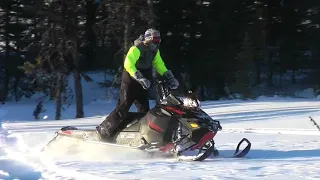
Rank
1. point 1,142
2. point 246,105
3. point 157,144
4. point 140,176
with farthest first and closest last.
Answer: point 246,105 < point 1,142 < point 157,144 < point 140,176

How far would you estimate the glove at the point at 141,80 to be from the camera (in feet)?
24.1

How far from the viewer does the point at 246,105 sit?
16484mm

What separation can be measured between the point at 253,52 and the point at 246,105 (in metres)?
13.5

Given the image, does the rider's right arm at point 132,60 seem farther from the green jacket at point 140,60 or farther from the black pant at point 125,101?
the black pant at point 125,101

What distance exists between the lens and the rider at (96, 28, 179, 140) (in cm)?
758

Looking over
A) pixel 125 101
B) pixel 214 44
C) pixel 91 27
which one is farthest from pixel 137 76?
pixel 91 27

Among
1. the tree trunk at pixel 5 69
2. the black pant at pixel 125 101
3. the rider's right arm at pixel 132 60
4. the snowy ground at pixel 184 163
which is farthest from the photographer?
the tree trunk at pixel 5 69

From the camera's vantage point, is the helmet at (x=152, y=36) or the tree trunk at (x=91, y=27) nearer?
the helmet at (x=152, y=36)

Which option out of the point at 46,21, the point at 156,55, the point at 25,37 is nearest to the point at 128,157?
the point at 156,55

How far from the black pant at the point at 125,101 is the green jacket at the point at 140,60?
0.80 ft

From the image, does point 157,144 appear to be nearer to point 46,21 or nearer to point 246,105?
point 246,105

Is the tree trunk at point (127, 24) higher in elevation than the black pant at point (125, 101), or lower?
higher

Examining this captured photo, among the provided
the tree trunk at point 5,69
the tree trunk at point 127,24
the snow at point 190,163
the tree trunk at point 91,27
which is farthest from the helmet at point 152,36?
the tree trunk at point 5,69

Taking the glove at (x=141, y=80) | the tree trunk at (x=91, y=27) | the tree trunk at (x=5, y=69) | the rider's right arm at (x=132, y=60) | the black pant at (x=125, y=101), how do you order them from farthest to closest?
the tree trunk at (x=91, y=27), the tree trunk at (x=5, y=69), the black pant at (x=125, y=101), the rider's right arm at (x=132, y=60), the glove at (x=141, y=80)
